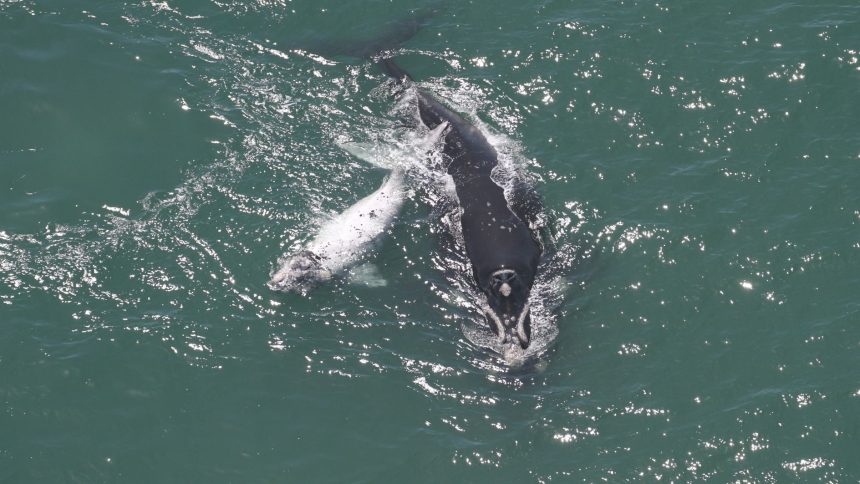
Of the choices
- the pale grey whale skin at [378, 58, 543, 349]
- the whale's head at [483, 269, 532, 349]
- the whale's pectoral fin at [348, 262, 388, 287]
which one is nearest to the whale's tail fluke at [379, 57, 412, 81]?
the pale grey whale skin at [378, 58, 543, 349]

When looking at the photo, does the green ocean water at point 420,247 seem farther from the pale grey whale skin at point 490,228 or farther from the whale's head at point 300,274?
the pale grey whale skin at point 490,228

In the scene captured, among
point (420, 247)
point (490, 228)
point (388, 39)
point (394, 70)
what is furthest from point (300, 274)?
point (388, 39)

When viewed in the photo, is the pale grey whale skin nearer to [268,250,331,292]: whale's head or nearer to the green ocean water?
the green ocean water

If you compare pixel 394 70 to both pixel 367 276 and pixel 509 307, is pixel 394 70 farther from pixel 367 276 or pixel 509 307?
pixel 509 307

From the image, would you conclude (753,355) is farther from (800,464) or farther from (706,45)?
(706,45)

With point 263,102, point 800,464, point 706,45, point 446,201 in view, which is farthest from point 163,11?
point 800,464

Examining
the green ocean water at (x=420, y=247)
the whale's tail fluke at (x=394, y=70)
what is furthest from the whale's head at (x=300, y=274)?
the whale's tail fluke at (x=394, y=70)
